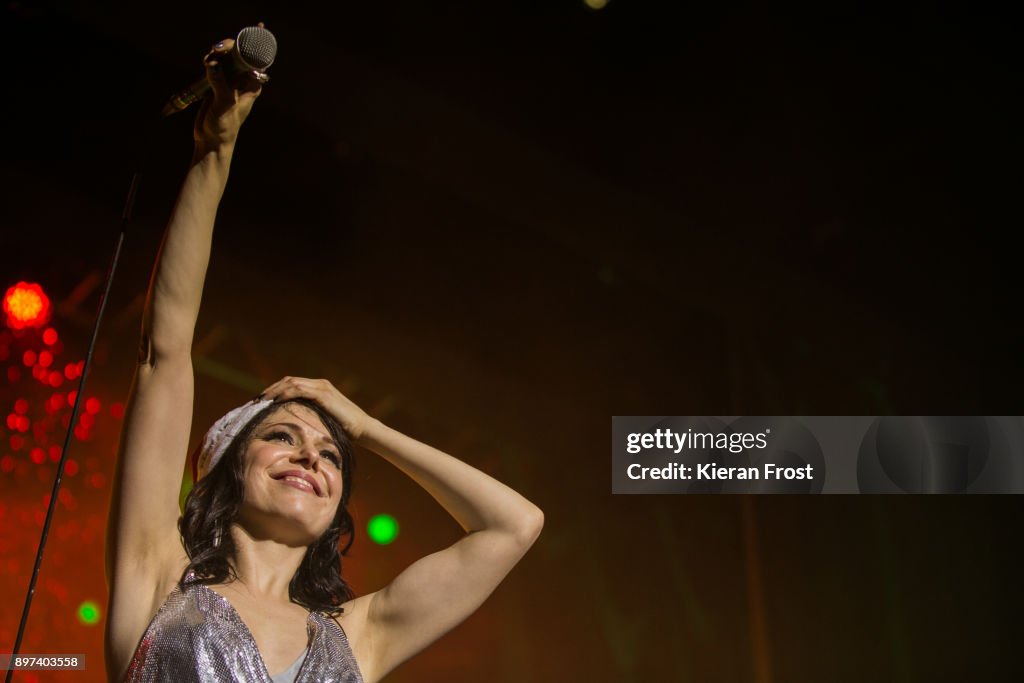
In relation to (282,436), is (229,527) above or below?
below

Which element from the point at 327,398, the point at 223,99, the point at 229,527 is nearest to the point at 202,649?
the point at 229,527

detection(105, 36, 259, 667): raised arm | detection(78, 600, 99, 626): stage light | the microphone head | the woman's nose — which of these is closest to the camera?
the microphone head

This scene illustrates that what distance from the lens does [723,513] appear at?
9.01 feet

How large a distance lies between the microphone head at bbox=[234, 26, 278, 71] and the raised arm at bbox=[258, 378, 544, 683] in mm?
514

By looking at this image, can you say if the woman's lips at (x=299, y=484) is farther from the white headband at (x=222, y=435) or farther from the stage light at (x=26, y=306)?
the stage light at (x=26, y=306)

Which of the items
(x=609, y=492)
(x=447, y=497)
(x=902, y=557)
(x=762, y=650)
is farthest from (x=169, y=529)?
(x=902, y=557)

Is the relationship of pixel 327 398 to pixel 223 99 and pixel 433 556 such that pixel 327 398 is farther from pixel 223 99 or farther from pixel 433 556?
pixel 223 99

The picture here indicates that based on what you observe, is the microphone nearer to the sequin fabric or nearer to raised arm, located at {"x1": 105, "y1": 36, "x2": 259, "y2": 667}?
raised arm, located at {"x1": 105, "y1": 36, "x2": 259, "y2": 667}

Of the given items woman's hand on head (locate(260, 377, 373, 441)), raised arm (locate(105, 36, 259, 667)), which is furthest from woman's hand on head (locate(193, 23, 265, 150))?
woman's hand on head (locate(260, 377, 373, 441))

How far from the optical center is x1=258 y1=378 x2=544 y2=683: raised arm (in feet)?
4.71

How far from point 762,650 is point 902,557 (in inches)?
19.8

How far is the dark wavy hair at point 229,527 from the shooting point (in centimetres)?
134

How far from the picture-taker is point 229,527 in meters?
1.38

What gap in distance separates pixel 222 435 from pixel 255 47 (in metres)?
0.60
